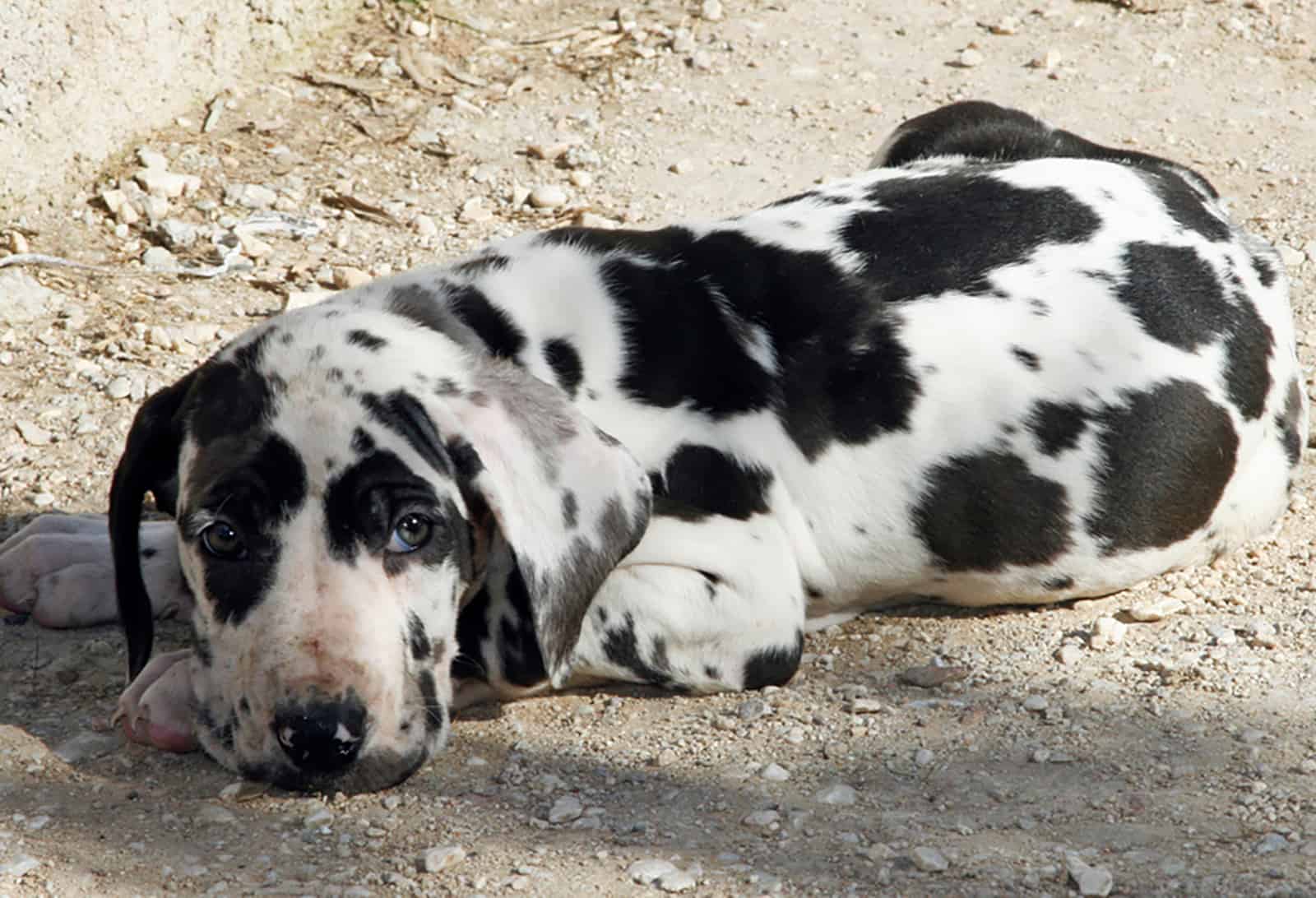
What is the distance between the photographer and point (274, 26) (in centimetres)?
843

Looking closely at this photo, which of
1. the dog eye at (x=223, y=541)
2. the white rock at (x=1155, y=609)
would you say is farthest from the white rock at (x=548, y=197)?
the dog eye at (x=223, y=541)

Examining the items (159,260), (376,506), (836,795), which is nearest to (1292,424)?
(836,795)

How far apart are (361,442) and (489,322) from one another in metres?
0.74

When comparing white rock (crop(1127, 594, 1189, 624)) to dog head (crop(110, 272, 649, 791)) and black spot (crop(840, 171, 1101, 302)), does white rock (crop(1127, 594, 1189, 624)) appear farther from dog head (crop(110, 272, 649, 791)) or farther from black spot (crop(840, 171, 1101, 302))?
dog head (crop(110, 272, 649, 791))

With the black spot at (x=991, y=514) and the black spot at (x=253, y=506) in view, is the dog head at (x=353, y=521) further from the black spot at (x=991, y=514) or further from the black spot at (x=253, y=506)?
the black spot at (x=991, y=514)

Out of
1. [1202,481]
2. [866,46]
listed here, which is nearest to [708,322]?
[1202,481]

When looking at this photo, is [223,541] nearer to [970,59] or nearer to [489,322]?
[489,322]

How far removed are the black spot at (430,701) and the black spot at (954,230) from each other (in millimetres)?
1660

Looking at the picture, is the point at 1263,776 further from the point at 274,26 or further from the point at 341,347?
the point at 274,26

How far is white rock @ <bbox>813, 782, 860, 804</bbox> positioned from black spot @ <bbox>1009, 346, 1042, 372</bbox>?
1.34 metres

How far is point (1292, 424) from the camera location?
5.38m

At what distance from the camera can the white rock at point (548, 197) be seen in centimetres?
760

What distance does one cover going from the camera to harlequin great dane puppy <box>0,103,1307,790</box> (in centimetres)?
417

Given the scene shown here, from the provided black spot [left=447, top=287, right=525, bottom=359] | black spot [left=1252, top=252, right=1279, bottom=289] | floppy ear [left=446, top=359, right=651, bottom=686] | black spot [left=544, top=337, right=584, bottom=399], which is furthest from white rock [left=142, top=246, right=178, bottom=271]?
black spot [left=1252, top=252, right=1279, bottom=289]
